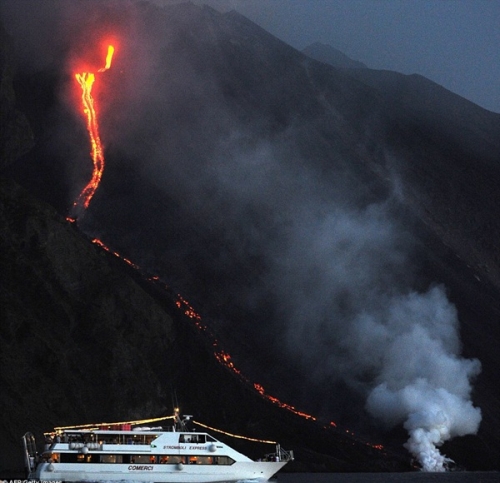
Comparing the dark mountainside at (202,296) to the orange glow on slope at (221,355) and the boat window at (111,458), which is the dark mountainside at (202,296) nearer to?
the orange glow on slope at (221,355)

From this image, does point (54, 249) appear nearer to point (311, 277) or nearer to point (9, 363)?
point (9, 363)

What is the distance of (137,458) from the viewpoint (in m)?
93.2

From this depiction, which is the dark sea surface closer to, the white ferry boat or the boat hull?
the white ferry boat

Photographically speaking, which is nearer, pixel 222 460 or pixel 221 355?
pixel 222 460

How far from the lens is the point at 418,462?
146000 millimetres

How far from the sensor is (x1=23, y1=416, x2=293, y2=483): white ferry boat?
92.5 meters

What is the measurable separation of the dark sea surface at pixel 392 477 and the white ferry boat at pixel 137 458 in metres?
25.4

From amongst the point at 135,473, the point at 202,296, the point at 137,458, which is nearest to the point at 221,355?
the point at 202,296

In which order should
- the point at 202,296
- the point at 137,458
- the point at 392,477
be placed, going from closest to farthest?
the point at 137,458, the point at 392,477, the point at 202,296

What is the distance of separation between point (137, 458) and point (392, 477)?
154 ft

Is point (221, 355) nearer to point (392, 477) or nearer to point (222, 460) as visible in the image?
point (392, 477)

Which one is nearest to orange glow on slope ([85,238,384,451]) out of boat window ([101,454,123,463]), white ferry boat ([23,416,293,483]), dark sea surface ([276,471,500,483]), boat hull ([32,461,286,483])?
dark sea surface ([276,471,500,483])

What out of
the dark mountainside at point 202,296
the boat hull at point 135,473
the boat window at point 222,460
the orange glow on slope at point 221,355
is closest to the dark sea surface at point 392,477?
the dark mountainside at point 202,296

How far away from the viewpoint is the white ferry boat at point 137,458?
92500 mm
